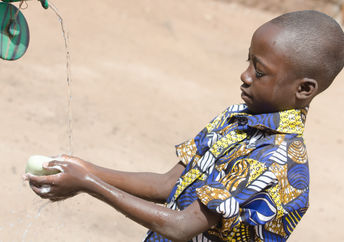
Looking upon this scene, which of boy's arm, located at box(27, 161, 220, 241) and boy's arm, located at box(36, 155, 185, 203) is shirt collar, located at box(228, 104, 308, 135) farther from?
boy's arm, located at box(36, 155, 185, 203)

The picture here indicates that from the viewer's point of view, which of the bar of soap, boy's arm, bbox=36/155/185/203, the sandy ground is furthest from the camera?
the sandy ground

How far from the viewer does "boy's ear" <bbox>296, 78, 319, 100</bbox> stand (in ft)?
5.64

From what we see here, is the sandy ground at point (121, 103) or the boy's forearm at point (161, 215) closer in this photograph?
the boy's forearm at point (161, 215)

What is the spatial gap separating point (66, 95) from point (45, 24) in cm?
232

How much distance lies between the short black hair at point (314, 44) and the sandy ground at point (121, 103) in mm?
1581

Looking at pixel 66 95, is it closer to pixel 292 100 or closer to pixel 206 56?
pixel 206 56

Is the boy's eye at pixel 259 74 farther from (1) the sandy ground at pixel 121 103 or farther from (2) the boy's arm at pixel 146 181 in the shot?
(1) the sandy ground at pixel 121 103

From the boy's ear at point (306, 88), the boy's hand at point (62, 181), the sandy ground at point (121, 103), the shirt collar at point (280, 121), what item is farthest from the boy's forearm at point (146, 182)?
the sandy ground at point (121, 103)

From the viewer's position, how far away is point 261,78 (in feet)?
5.70

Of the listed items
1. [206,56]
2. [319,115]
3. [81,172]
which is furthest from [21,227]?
[206,56]

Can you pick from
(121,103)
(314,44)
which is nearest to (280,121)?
(314,44)

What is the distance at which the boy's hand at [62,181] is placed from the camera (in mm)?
1732

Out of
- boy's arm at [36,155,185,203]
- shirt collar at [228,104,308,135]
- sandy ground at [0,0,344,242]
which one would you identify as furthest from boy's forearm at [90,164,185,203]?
sandy ground at [0,0,344,242]

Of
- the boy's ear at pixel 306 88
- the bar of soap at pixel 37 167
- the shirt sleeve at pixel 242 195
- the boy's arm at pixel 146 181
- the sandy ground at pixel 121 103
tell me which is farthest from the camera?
the sandy ground at pixel 121 103
